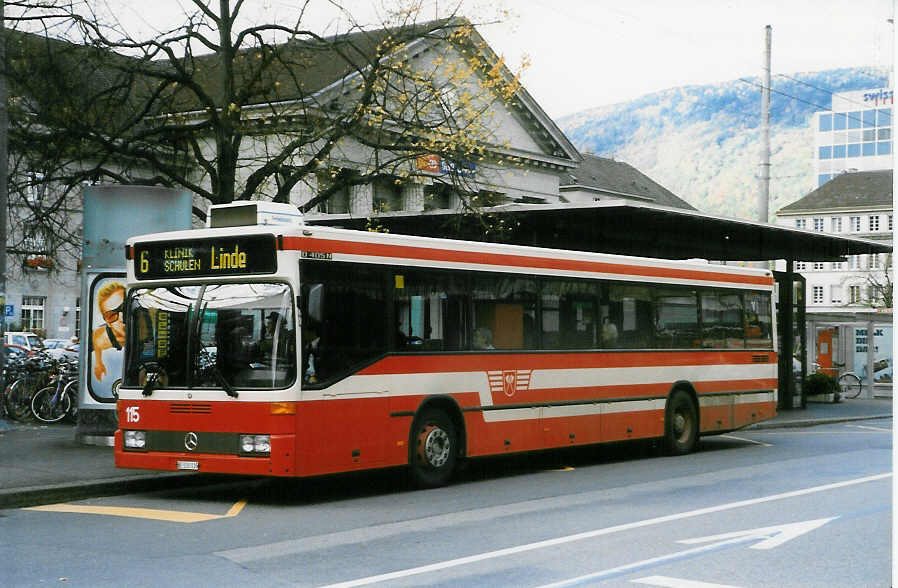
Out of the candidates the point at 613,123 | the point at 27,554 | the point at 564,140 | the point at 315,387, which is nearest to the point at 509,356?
the point at 315,387

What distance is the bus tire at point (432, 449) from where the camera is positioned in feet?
46.3

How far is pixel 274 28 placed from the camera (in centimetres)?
2219

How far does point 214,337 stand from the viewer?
1287 centimetres

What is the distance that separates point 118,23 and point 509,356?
980cm

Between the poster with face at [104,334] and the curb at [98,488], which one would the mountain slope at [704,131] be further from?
the curb at [98,488]

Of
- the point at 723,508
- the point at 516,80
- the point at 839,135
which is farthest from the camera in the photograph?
the point at 839,135

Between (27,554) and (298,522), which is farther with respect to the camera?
(298,522)

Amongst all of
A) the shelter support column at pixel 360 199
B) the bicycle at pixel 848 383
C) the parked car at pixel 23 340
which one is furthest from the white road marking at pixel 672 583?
the parked car at pixel 23 340

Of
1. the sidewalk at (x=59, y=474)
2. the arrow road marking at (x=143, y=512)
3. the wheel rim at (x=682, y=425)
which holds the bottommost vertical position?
the arrow road marking at (x=143, y=512)

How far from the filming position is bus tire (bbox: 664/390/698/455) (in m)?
19.0

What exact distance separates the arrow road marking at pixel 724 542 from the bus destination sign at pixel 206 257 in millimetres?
5047

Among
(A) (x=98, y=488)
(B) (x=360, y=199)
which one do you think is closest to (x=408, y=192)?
(B) (x=360, y=199)

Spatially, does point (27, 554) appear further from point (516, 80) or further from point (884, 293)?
point (884, 293)

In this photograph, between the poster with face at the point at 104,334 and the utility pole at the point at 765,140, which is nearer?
the poster with face at the point at 104,334
